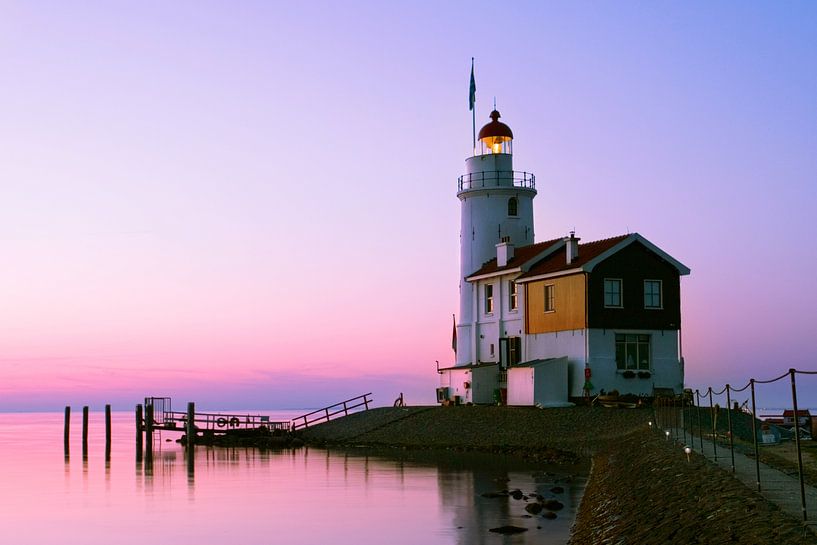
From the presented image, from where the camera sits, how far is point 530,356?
153 feet

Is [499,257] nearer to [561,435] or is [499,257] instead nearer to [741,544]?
[561,435]

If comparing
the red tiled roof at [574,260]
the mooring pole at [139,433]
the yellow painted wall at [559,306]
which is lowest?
the mooring pole at [139,433]

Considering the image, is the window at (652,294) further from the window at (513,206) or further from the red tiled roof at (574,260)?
the window at (513,206)

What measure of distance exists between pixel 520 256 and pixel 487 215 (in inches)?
152

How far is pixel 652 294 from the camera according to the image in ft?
145

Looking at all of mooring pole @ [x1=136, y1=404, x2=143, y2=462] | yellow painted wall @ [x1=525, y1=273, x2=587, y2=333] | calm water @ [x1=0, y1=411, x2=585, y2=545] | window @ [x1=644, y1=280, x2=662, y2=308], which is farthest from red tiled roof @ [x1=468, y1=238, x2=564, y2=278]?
mooring pole @ [x1=136, y1=404, x2=143, y2=462]

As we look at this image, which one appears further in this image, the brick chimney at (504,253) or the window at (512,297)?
the brick chimney at (504,253)

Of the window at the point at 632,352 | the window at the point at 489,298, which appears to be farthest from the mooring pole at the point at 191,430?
the window at the point at 632,352

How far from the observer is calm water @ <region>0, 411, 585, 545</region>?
24.0 meters

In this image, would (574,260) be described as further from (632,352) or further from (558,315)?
(632,352)

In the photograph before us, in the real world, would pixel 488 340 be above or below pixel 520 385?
above

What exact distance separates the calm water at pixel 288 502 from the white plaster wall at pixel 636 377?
282 inches

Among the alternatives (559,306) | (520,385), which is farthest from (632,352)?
(520,385)

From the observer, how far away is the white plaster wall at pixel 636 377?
4284 cm
